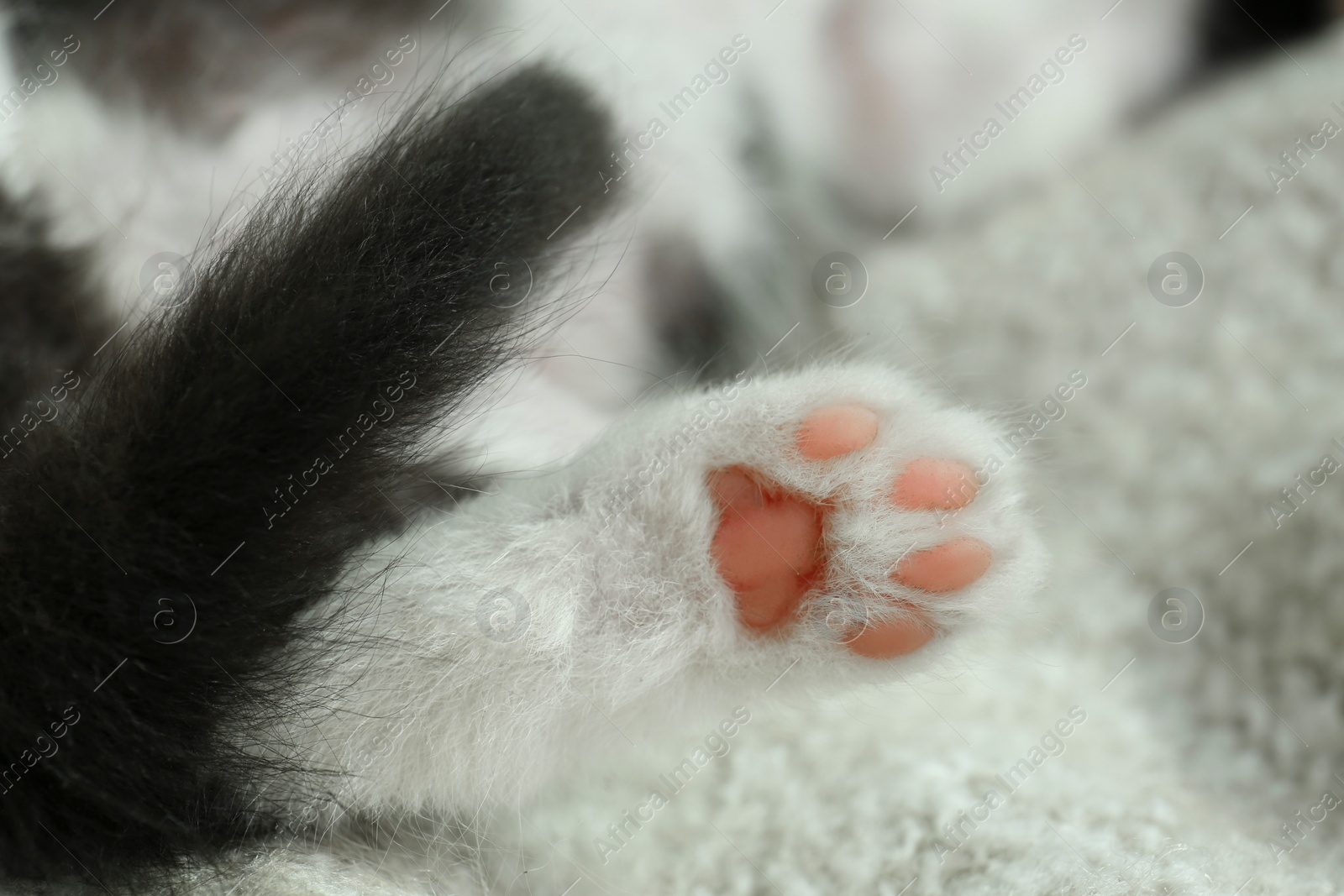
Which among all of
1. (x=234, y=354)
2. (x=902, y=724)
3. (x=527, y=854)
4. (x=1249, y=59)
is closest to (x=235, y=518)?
(x=234, y=354)

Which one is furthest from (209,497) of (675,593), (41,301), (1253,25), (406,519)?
(1253,25)

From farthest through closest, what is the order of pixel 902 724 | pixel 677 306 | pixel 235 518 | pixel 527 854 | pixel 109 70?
pixel 677 306 → pixel 109 70 → pixel 902 724 → pixel 527 854 → pixel 235 518

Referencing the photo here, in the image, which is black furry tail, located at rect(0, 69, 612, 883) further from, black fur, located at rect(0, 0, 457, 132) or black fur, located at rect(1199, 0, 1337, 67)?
black fur, located at rect(1199, 0, 1337, 67)

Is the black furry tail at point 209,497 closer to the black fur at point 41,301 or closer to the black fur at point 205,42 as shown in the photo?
the black fur at point 41,301

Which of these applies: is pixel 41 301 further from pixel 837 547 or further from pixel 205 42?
pixel 837 547

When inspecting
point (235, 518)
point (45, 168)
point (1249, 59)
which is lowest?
point (1249, 59)

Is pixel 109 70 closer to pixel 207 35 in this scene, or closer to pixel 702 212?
pixel 207 35
